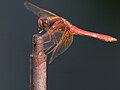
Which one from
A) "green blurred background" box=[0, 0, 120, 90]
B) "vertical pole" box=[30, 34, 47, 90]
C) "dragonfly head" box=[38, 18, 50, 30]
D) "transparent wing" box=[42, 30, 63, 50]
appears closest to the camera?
"vertical pole" box=[30, 34, 47, 90]

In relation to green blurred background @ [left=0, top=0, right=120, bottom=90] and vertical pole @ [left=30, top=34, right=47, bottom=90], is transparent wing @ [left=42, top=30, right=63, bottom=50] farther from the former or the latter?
green blurred background @ [left=0, top=0, right=120, bottom=90]

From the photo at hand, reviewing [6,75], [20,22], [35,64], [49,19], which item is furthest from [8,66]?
[35,64]

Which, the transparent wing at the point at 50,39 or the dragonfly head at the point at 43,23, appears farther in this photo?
the dragonfly head at the point at 43,23

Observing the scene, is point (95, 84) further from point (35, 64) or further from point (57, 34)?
point (35, 64)

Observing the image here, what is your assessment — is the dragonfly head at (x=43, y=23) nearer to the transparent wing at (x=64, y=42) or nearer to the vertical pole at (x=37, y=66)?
the transparent wing at (x=64, y=42)

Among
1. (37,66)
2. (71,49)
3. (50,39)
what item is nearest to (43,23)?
(50,39)

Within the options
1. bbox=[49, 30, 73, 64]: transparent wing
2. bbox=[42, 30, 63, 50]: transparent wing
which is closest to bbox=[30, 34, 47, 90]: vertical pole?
bbox=[42, 30, 63, 50]: transparent wing

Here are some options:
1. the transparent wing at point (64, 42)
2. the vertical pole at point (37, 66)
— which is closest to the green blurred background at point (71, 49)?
the transparent wing at point (64, 42)
